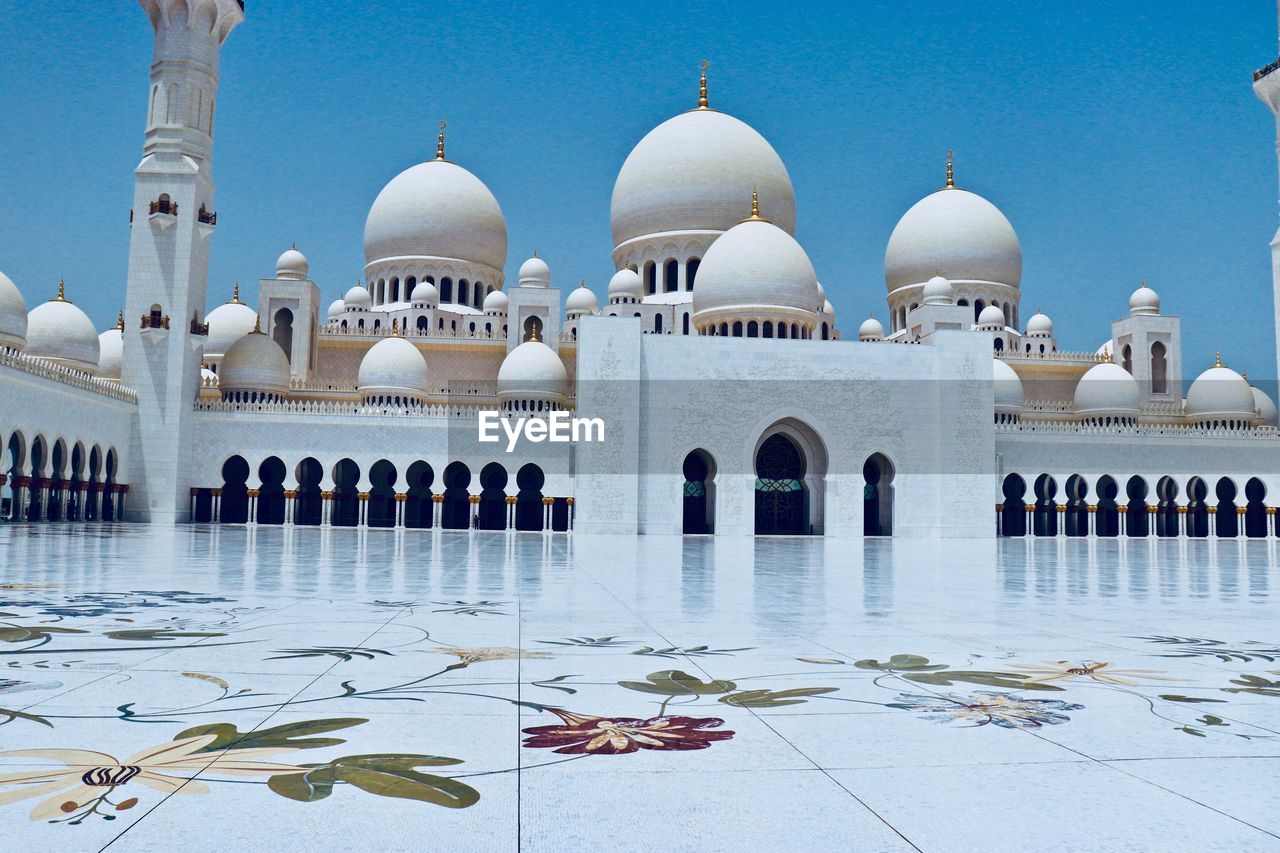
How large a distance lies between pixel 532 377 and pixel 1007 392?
38.3ft

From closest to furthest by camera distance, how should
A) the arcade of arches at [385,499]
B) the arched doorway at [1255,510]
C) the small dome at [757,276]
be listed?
the arcade of arches at [385,499], the small dome at [757,276], the arched doorway at [1255,510]

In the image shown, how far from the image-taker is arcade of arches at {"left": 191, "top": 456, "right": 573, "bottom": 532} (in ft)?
72.7

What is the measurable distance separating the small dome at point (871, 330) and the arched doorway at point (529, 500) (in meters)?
11.8

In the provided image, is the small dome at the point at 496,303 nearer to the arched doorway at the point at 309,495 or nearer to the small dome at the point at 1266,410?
the arched doorway at the point at 309,495

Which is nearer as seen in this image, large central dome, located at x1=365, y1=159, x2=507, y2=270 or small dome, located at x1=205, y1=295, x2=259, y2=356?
small dome, located at x1=205, y1=295, x2=259, y2=356

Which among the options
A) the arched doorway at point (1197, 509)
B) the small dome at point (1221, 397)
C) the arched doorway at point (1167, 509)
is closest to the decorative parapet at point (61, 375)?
the arched doorway at point (1167, 509)

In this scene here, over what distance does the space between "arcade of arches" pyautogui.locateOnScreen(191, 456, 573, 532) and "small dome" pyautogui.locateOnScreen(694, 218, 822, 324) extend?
565 centimetres

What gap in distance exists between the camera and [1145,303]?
3022 centimetres

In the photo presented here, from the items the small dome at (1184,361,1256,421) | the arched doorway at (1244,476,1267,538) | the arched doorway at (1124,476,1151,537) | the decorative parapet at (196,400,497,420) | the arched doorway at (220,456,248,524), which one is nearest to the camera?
the decorative parapet at (196,400,497,420)

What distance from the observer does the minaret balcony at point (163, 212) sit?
2097 centimetres

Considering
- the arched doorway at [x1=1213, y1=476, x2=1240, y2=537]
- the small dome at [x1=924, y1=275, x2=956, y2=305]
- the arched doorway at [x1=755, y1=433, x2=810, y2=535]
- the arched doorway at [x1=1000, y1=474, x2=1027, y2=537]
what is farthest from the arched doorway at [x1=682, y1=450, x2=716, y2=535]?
the arched doorway at [x1=1213, y1=476, x2=1240, y2=537]

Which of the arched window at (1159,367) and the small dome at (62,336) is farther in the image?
the arched window at (1159,367)

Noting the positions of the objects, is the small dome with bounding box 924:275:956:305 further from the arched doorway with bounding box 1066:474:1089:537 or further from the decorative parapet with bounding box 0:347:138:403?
the decorative parapet with bounding box 0:347:138:403

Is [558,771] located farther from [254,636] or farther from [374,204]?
[374,204]
